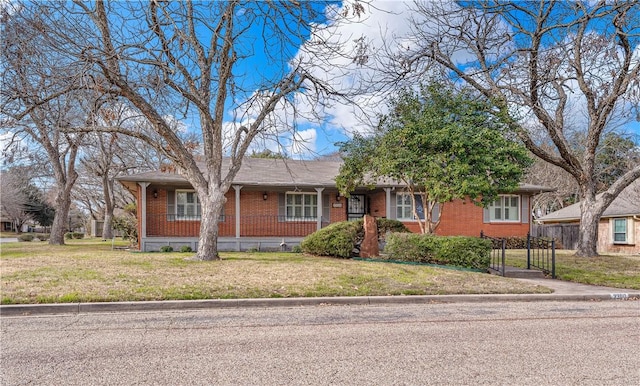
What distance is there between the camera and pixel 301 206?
20.3m

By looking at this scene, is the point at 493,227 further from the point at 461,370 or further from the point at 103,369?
the point at 103,369

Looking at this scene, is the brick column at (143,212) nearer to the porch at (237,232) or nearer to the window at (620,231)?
the porch at (237,232)

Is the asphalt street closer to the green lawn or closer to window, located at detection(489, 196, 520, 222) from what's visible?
the green lawn

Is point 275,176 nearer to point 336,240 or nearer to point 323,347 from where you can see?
point 336,240

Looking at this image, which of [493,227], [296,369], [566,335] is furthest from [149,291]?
[493,227]

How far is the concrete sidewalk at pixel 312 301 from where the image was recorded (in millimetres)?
6758

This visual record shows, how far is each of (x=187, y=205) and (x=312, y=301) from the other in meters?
13.0

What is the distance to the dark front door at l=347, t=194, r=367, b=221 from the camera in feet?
69.2

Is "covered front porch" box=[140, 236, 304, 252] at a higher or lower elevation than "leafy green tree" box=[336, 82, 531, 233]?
lower

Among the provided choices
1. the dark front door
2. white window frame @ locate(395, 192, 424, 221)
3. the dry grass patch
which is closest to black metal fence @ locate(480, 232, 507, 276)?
the dry grass patch

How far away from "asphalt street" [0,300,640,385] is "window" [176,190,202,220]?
12619mm

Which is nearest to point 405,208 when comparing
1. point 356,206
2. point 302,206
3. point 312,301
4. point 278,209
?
point 356,206

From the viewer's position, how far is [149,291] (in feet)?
25.4

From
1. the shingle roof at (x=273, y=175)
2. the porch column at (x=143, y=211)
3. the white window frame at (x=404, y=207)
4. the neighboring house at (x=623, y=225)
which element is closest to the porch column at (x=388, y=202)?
the white window frame at (x=404, y=207)
